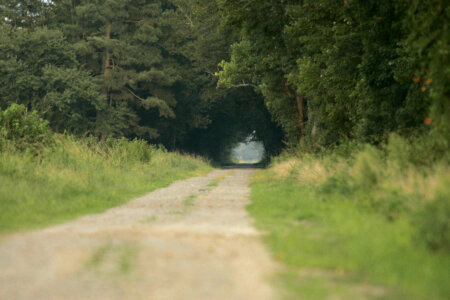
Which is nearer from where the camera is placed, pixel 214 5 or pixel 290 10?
pixel 290 10

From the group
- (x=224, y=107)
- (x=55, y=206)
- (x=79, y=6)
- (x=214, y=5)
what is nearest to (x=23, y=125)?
(x=55, y=206)

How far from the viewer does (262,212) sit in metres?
11.1

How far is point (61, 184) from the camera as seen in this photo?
1403cm

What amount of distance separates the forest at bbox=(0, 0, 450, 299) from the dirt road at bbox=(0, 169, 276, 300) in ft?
1.95

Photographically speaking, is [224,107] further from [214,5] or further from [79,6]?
[214,5]

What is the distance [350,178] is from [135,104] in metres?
42.8

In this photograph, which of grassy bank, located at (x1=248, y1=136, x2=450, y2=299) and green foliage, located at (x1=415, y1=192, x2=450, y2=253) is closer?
grassy bank, located at (x1=248, y1=136, x2=450, y2=299)

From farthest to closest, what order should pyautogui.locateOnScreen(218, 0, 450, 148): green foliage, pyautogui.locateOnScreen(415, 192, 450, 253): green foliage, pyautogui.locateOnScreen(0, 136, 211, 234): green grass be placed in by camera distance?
pyautogui.locateOnScreen(218, 0, 450, 148): green foliage < pyautogui.locateOnScreen(0, 136, 211, 234): green grass < pyautogui.locateOnScreen(415, 192, 450, 253): green foliage

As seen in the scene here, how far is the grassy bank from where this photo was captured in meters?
5.38

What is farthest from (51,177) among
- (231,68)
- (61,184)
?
(231,68)

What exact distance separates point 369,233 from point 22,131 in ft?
45.8

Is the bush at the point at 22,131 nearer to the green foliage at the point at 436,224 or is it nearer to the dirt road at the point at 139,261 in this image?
the dirt road at the point at 139,261

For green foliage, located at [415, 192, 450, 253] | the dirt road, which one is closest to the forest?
green foliage, located at [415, 192, 450, 253]

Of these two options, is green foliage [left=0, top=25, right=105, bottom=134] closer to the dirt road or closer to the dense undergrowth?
the dense undergrowth
